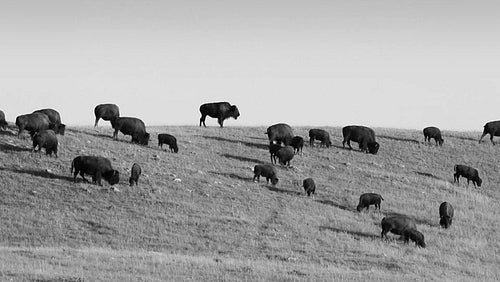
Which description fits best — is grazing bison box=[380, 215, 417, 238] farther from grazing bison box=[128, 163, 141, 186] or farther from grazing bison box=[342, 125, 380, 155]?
grazing bison box=[342, 125, 380, 155]

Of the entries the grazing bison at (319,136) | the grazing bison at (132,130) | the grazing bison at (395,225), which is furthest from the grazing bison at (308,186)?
the grazing bison at (319,136)

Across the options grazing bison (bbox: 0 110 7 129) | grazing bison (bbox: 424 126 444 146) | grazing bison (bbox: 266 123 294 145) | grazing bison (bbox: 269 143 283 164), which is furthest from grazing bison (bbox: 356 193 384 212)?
grazing bison (bbox: 424 126 444 146)

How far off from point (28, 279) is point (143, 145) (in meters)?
28.7

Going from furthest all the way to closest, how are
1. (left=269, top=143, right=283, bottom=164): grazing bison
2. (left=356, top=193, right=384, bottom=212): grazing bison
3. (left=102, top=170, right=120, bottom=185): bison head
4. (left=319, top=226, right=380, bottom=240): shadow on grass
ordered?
1. (left=269, top=143, right=283, bottom=164): grazing bison
2. (left=356, top=193, right=384, bottom=212): grazing bison
3. (left=102, top=170, right=120, bottom=185): bison head
4. (left=319, top=226, right=380, bottom=240): shadow on grass

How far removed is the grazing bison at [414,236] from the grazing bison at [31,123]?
74.9 feet

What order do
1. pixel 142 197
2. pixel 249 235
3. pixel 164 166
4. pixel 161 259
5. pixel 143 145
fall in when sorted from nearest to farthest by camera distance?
pixel 161 259, pixel 249 235, pixel 142 197, pixel 164 166, pixel 143 145

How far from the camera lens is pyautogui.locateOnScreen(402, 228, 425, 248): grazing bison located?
37.5 meters

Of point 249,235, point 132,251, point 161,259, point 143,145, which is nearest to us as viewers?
point 161,259

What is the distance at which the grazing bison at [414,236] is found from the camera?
37469 mm

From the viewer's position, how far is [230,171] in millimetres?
49500

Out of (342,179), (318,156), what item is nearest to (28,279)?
(342,179)

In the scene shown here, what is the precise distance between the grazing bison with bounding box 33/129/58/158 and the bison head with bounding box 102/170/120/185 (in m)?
4.87

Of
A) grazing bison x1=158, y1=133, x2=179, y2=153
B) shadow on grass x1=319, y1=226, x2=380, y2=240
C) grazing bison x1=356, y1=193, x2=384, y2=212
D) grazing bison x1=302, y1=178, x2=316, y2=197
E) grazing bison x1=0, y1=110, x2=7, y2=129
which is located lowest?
shadow on grass x1=319, y1=226, x2=380, y2=240

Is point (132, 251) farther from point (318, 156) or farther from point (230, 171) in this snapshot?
point (318, 156)
